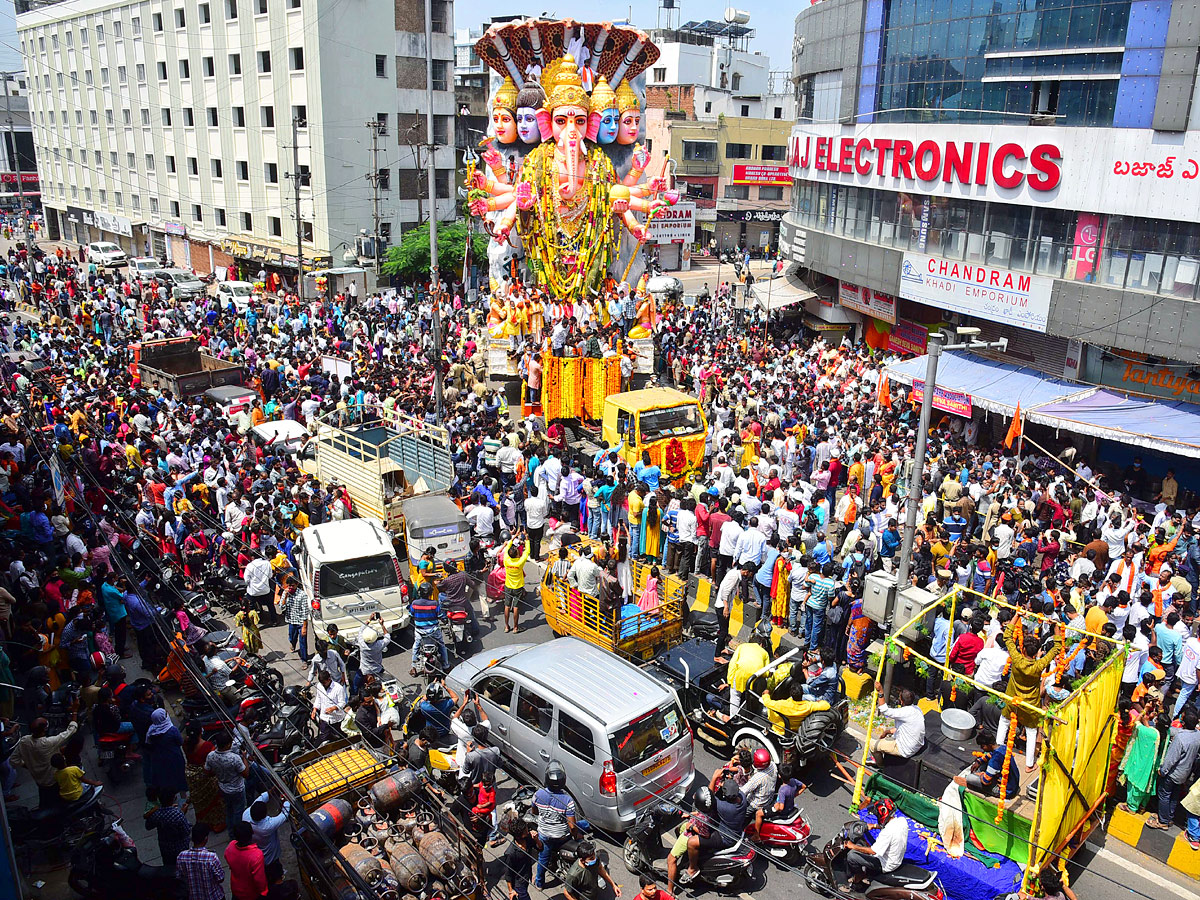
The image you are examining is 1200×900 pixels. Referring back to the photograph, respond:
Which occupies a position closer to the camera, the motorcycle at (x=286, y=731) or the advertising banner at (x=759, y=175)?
the motorcycle at (x=286, y=731)

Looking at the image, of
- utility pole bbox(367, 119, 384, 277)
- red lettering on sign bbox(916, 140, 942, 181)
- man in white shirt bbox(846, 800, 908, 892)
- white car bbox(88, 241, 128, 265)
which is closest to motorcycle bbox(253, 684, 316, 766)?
man in white shirt bbox(846, 800, 908, 892)

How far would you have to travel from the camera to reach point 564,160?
26.8 meters

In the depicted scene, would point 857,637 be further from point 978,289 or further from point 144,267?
point 144,267

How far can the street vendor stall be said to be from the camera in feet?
28.5

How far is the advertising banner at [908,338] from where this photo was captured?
26.9 metres

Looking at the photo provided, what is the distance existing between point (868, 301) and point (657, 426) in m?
13.3

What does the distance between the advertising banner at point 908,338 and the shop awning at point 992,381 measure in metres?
2.29

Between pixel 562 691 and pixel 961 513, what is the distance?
390 inches

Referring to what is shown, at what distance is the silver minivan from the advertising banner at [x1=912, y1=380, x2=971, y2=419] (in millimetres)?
13971

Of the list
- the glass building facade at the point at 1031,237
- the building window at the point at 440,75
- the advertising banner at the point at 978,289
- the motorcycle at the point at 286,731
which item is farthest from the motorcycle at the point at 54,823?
the building window at the point at 440,75

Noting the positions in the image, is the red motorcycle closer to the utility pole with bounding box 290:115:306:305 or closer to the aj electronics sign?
the aj electronics sign

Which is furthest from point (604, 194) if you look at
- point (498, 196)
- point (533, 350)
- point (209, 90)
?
point (209, 90)

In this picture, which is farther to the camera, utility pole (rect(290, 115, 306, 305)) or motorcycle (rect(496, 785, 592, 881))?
utility pole (rect(290, 115, 306, 305))

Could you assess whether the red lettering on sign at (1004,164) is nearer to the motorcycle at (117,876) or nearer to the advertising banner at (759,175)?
the motorcycle at (117,876)
